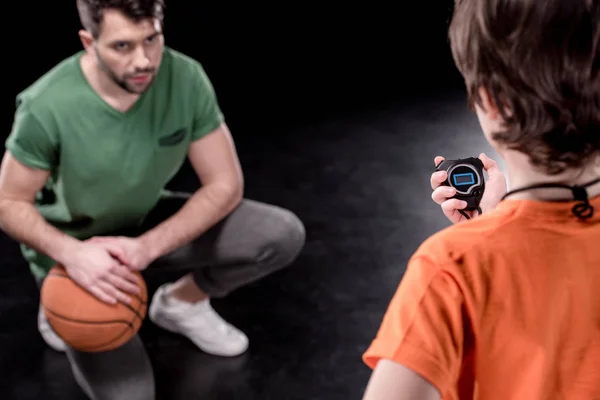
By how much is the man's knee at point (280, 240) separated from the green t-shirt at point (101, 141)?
1.03 feet

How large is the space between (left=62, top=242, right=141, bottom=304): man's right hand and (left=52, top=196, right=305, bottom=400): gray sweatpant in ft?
0.65

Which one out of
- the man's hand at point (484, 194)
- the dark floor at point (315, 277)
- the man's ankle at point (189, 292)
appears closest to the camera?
the man's hand at point (484, 194)

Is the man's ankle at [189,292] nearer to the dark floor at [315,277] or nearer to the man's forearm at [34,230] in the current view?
the dark floor at [315,277]

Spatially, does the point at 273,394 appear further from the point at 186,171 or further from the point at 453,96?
the point at 453,96

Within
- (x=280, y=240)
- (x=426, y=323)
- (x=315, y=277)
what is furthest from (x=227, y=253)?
(x=426, y=323)

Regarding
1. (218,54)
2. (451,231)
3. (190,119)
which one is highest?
(451,231)

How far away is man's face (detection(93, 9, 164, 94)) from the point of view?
1.93 m

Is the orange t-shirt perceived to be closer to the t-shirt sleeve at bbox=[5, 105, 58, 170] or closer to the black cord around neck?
the black cord around neck

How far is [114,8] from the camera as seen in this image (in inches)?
75.4

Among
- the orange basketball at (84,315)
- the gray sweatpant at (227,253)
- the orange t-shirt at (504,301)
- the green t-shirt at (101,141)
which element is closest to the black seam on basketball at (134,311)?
the orange basketball at (84,315)

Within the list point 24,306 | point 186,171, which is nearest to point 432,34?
point 186,171

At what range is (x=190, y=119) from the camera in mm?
2105

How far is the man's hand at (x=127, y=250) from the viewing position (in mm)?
1991

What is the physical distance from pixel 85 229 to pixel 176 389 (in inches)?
18.8
